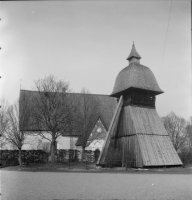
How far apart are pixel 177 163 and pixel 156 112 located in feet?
20.8

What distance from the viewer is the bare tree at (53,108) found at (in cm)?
2948

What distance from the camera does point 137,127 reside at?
85.3ft

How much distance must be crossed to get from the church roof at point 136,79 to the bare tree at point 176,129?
3326 centimetres

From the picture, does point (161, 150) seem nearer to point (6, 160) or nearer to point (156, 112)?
point (156, 112)

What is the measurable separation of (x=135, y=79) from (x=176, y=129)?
36.8 m

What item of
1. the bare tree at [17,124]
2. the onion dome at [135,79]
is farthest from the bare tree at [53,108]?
the onion dome at [135,79]

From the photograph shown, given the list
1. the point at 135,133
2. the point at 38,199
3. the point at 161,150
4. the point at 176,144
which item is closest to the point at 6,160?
the point at 135,133

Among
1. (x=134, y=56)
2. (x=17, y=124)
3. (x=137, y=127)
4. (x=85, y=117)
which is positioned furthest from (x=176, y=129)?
(x=17, y=124)

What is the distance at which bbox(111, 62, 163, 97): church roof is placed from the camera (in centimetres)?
2822

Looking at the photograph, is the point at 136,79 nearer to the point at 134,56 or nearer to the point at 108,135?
the point at 134,56

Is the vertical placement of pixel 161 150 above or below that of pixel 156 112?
below

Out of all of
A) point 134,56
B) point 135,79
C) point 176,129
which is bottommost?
point 176,129

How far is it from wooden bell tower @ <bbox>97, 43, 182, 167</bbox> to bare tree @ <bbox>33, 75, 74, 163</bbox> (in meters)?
5.91

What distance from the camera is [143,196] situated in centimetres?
984
